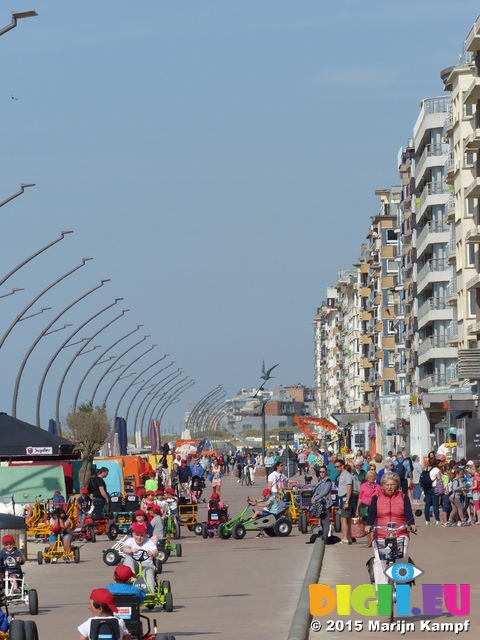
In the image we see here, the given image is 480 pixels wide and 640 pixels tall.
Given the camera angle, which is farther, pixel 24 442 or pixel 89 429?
pixel 89 429

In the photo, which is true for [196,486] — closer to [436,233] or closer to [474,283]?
[474,283]

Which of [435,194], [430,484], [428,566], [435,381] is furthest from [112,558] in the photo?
[435,194]

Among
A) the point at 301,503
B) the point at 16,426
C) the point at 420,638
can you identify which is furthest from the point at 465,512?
the point at 420,638

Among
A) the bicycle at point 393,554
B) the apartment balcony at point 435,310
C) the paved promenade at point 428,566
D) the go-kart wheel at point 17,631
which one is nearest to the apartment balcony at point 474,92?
the paved promenade at point 428,566

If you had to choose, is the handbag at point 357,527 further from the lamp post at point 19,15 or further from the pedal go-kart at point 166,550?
the lamp post at point 19,15

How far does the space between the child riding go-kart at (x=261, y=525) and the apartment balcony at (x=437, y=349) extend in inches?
1968

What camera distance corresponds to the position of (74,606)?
61.8 ft

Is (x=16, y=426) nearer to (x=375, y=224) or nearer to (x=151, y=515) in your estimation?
(x=151, y=515)

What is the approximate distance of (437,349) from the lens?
8306cm

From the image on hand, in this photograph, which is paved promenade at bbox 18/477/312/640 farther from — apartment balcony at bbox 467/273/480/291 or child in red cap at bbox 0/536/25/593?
apartment balcony at bbox 467/273/480/291

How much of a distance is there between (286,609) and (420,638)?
3.50 metres

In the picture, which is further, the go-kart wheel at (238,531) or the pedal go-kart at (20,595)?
the go-kart wheel at (238,531)

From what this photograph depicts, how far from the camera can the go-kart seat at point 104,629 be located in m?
11.1

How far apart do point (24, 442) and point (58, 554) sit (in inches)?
273
